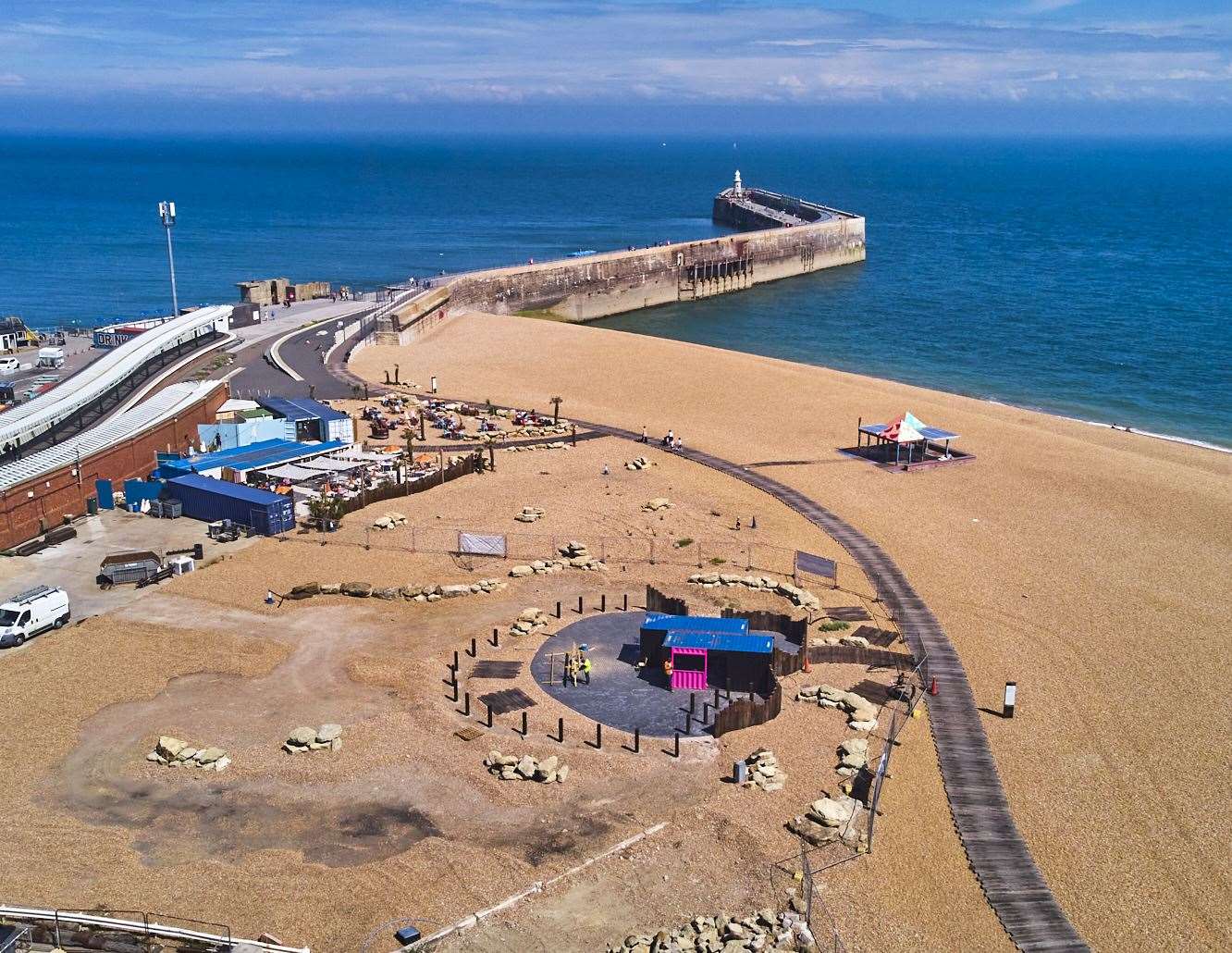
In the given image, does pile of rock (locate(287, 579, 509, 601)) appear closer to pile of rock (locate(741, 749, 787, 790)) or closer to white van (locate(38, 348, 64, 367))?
pile of rock (locate(741, 749, 787, 790))

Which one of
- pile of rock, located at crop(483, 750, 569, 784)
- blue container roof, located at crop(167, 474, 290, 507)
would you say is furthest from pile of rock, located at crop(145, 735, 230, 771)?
blue container roof, located at crop(167, 474, 290, 507)

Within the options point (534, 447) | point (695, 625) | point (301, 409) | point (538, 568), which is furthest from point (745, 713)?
point (301, 409)

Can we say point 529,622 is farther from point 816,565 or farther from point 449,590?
point 816,565

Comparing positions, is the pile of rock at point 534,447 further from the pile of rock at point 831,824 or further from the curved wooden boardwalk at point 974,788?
the pile of rock at point 831,824

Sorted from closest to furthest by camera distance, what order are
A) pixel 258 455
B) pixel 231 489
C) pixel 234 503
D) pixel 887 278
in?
1. pixel 234 503
2. pixel 231 489
3. pixel 258 455
4. pixel 887 278

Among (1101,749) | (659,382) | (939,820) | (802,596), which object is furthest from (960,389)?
(939,820)

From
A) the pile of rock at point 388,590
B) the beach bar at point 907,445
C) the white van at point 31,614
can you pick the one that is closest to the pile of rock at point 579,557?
the pile of rock at point 388,590

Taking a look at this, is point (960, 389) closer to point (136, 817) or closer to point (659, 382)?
point (659, 382)
